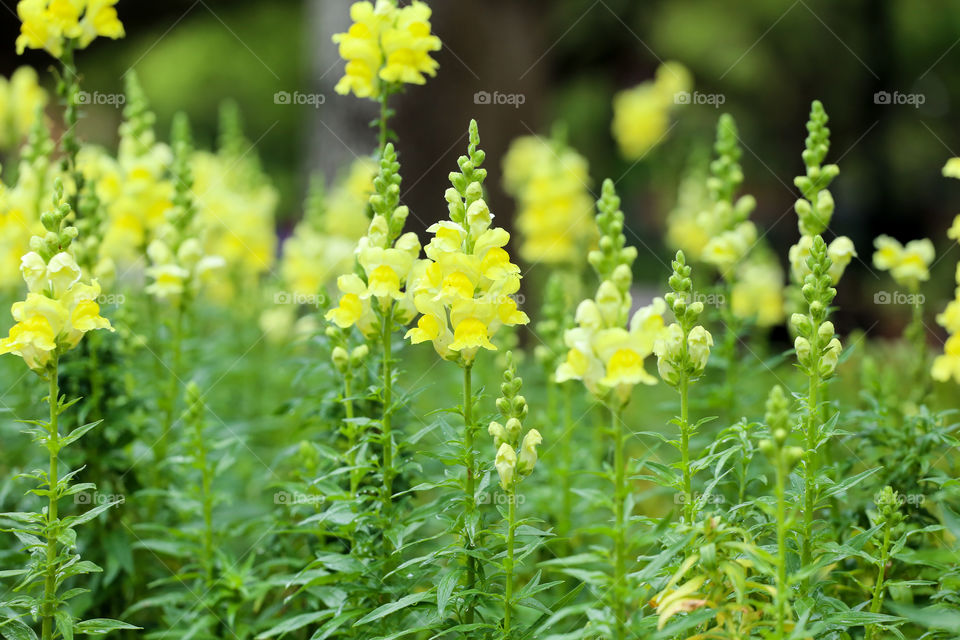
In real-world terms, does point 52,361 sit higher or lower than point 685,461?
higher

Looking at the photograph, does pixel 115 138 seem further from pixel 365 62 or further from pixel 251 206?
pixel 365 62

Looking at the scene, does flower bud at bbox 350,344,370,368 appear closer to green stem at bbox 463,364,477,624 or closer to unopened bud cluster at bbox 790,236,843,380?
green stem at bbox 463,364,477,624

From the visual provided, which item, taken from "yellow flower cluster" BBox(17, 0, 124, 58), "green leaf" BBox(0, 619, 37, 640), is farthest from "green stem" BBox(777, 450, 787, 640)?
"yellow flower cluster" BBox(17, 0, 124, 58)

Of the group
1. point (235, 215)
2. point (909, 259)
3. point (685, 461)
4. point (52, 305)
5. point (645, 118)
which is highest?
point (645, 118)

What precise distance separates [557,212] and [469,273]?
4.05 meters

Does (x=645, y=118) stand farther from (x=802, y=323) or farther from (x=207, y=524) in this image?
(x=207, y=524)

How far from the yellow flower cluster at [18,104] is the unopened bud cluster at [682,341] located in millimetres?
4579

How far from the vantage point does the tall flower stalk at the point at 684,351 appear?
2488 millimetres

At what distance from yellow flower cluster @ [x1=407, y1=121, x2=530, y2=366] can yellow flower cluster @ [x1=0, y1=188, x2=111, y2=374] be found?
0.98 meters

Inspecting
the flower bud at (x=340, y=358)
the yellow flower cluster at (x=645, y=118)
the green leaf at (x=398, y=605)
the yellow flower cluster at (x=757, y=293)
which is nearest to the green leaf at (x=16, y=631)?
the green leaf at (x=398, y=605)

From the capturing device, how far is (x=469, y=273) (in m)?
2.52

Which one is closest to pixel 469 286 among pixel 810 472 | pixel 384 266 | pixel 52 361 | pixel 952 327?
pixel 384 266

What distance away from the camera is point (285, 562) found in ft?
10.5

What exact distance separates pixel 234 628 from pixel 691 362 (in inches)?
74.9
